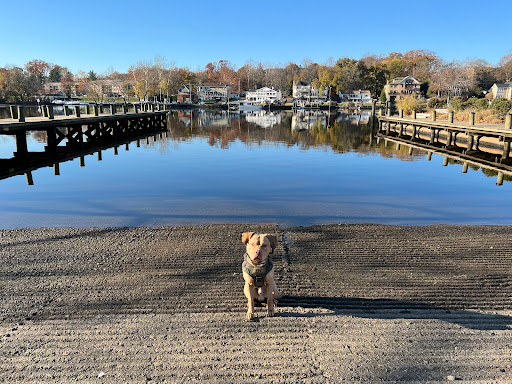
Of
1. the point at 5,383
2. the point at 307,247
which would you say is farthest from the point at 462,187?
the point at 5,383

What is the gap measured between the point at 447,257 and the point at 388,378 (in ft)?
13.5

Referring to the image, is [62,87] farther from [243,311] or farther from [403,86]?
[243,311]

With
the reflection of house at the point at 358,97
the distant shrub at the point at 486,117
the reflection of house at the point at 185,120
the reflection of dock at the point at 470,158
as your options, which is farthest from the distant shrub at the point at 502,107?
the reflection of house at the point at 358,97

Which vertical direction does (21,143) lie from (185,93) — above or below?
below

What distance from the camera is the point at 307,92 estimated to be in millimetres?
124688

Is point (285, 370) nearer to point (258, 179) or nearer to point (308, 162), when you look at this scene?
point (258, 179)

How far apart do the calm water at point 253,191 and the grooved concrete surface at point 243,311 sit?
7.89 feet

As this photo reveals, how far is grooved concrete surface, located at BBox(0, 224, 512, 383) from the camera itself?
339 centimetres

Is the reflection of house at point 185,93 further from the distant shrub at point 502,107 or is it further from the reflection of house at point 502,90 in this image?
the distant shrub at point 502,107

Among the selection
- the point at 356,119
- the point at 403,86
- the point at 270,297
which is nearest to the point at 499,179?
the point at 270,297

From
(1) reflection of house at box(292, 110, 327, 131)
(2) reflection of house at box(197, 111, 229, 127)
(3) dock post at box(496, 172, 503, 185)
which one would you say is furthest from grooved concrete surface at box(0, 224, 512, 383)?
(2) reflection of house at box(197, 111, 229, 127)

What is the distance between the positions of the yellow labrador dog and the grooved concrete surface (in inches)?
9.0

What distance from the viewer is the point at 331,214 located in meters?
10.3

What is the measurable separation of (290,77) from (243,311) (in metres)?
149
